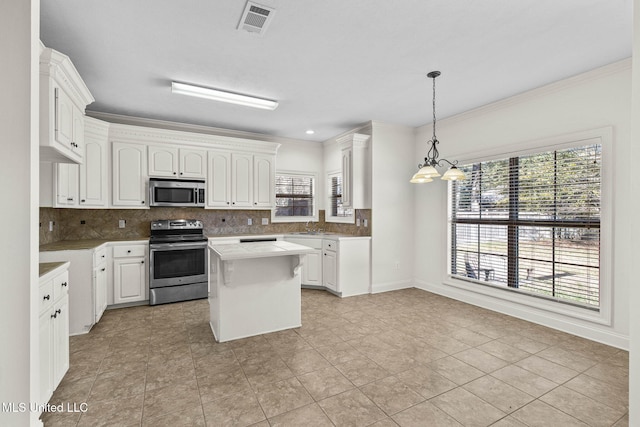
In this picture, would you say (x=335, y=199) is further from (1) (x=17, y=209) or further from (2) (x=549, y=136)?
(1) (x=17, y=209)

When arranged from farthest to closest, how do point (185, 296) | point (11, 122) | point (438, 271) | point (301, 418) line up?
point (438, 271) < point (185, 296) < point (301, 418) < point (11, 122)

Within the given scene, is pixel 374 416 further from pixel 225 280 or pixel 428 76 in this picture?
pixel 428 76

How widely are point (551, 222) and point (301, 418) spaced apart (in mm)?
3368

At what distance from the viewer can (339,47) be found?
2.68 metres

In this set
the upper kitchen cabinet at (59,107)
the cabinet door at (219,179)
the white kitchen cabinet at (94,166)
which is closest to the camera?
the upper kitchen cabinet at (59,107)

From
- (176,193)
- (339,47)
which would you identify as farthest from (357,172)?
(176,193)

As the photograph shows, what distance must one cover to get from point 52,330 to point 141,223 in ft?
9.42

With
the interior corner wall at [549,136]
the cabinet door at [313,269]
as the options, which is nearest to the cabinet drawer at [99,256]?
the cabinet door at [313,269]

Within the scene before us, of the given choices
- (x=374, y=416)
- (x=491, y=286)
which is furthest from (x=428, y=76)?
(x=374, y=416)

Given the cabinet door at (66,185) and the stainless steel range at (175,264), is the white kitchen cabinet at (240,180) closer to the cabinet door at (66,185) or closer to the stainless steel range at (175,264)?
the stainless steel range at (175,264)

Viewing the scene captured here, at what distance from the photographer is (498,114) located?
396 centimetres

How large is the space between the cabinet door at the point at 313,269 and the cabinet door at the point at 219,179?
1.64 m

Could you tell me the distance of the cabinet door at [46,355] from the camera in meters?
1.94

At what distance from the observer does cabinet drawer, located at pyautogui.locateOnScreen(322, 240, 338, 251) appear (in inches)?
189
